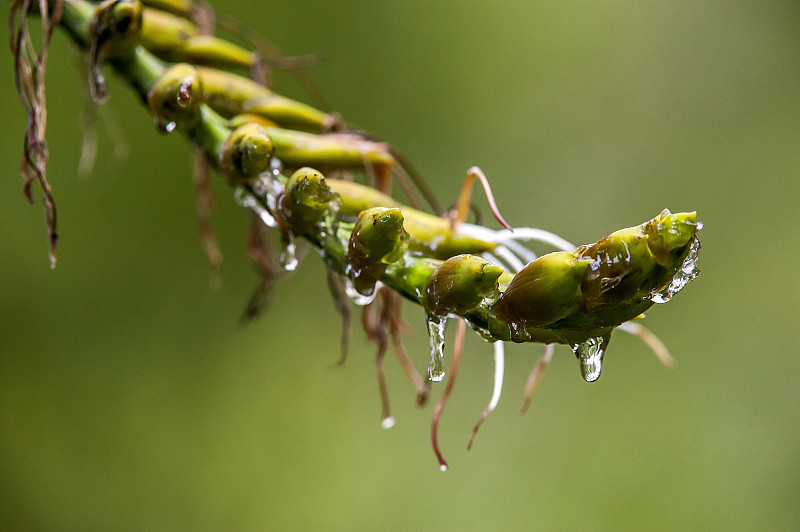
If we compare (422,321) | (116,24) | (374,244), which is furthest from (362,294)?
(422,321)

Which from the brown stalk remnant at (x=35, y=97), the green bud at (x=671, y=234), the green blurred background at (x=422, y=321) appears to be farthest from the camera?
the green blurred background at (x=422, y=321)

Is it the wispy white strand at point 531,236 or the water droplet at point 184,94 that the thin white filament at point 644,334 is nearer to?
the wispy white strand at point 531,236

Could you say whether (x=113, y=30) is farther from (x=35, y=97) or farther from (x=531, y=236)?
(x=531, y=236)

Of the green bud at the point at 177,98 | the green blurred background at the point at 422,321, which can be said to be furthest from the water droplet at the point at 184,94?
the green blurred background at the point at 422,321

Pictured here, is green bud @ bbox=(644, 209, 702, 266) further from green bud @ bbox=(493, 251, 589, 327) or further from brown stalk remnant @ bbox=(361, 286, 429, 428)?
brown stalk remnant @ bbox=(361, 286, 429, 428)

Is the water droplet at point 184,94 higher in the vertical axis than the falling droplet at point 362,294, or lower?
higher

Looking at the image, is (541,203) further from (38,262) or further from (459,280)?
(459,280)
